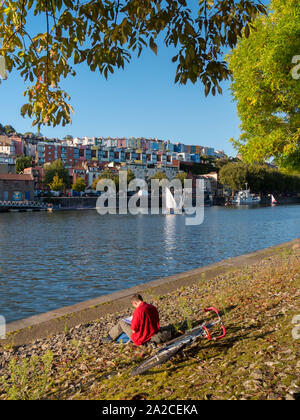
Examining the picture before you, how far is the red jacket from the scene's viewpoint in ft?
23.4

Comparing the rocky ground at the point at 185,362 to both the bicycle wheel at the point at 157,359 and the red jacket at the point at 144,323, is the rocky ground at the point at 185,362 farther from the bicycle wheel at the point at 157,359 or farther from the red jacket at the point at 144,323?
the red jacket at the point at 144,323

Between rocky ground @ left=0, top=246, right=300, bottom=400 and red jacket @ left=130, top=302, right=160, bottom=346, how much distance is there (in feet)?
0.82

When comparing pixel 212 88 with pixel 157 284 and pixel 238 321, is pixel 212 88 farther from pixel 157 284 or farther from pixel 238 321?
pixel 157 284

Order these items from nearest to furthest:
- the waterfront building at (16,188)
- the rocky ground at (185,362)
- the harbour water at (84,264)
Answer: the rocky ground at (185,362) < the harbour water at (84,264) < the waterfront building at (16,188)

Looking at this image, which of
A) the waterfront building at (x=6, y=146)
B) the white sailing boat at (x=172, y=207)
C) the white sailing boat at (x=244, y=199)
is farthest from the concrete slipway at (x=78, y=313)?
the waterfront building at (x=6, y=146)

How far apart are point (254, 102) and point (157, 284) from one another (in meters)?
8.41

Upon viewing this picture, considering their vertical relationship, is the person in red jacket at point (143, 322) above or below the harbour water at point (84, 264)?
above

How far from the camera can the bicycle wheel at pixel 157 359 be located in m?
5.89

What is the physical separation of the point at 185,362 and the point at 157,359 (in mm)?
525

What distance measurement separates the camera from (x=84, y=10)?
5.61 meters

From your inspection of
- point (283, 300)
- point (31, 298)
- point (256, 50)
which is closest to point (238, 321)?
point (283, 300)

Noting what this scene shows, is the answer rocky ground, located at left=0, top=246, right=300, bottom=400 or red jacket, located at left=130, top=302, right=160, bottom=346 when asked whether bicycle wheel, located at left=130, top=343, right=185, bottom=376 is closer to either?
rocky ground, located at left=0, top=246, right=300, bottom=400

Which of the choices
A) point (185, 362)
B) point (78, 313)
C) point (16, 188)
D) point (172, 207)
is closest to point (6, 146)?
point (16, 188)

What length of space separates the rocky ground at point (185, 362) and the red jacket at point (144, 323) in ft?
0.82
